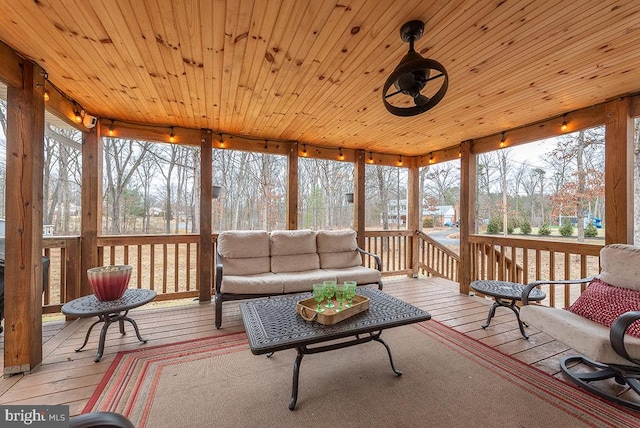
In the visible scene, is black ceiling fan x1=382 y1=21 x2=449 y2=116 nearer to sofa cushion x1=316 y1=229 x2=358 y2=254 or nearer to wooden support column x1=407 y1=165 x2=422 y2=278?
sofa cushion x1=316 y1=229 x2=358 y2=254

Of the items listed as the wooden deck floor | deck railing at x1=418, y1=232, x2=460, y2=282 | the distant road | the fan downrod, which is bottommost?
the wooden deck floor

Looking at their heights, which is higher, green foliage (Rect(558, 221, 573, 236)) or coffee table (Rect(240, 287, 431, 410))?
green foliage (Rect(558, 221, 573, 236))

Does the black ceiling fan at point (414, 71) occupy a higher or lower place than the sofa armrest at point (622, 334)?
higher

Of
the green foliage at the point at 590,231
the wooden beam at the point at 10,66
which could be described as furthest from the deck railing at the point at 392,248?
the wooden beam at the point at 10,66

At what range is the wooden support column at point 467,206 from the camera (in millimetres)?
4344

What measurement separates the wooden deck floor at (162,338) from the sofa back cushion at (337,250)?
964 millimetres

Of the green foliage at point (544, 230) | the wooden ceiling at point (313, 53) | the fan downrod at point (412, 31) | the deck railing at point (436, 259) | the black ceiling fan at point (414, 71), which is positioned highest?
the wooden ceiling at point (313, 53)

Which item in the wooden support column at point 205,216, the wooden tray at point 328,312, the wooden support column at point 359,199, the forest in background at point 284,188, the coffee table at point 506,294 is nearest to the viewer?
the wooden tray at point 328,312

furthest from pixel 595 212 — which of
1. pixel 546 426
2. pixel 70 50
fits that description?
pixel 70 50

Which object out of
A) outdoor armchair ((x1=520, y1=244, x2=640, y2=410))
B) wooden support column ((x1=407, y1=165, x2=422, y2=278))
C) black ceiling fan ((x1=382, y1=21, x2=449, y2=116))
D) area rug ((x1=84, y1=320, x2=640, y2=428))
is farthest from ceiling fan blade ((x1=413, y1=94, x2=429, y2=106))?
wooden support column ((x1=407, y1=165, x2=422, y2=278))

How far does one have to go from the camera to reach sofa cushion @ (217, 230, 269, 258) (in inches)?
140

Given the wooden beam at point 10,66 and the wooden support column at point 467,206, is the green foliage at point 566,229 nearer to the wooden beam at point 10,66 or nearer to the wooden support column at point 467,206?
the wooden support column at point 467,206

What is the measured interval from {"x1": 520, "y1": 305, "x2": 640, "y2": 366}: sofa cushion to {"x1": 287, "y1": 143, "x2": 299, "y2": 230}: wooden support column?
319cm

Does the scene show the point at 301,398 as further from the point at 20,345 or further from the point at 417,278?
the point at 417,278
